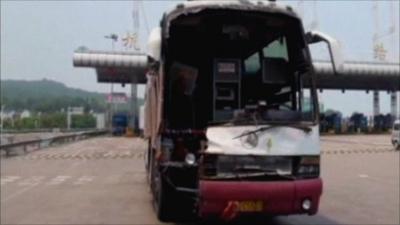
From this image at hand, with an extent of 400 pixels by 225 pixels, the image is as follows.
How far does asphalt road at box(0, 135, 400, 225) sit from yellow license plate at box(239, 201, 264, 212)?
2.28 m

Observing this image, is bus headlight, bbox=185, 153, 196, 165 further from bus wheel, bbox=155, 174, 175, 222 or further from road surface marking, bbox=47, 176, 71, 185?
road surface marking, bbox=47, 176, 71, 185

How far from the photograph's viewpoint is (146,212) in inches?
433

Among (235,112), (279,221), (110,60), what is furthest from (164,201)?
(110,60)

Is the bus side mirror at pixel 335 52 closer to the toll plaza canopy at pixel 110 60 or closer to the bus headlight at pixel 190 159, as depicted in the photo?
the bus headlight at pixel 190 159

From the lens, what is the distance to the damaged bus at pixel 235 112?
7.82m

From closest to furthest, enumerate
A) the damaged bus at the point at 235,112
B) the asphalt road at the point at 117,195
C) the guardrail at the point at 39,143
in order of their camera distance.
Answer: the damaged bus at the point at 235,112 < the asphalt road at the point at 117,195 < the guardrail at the point at 39,143

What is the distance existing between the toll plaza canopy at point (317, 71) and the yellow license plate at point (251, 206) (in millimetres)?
30872

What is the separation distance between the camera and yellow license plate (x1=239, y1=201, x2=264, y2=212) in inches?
303

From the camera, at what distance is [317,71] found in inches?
1738

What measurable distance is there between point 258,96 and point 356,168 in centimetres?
1306

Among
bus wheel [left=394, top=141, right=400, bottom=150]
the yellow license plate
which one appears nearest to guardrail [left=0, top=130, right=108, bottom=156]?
bus wheel [left=394, top=141, right=400, bottom=150]

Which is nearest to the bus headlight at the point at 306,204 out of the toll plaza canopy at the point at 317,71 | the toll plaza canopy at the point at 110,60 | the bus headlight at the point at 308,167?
the bus headlight at the point at 308,167

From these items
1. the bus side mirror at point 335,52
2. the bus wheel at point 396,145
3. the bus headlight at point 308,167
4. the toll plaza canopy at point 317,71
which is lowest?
the bus wheel at point 396,145

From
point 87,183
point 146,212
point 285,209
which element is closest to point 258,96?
point 285,209
